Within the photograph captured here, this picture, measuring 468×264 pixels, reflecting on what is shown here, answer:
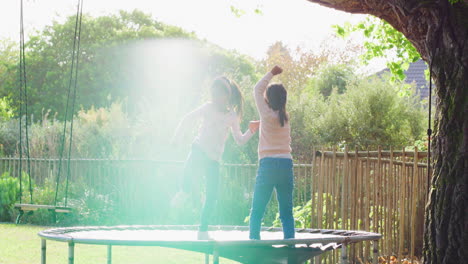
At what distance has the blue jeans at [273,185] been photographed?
18.3 ft

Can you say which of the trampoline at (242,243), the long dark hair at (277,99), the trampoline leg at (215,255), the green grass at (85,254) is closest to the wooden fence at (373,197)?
the trampoline at (242,243)

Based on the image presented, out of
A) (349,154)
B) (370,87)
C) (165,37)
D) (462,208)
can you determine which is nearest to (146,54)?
(165,37)

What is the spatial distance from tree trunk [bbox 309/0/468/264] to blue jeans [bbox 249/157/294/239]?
1199 millimetres

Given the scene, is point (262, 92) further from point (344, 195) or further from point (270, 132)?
point (344, 195)

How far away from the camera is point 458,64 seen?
18.6ft

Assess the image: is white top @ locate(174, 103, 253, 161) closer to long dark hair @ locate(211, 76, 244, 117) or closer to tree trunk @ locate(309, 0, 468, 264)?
long dark hair @ locate(211, 76, 244, 117)

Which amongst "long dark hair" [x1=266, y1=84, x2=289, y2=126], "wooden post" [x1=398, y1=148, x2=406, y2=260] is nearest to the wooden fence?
"wooden post" [x1=398, y1=148, x2=406, y2=260]

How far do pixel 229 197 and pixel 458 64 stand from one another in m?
7.85

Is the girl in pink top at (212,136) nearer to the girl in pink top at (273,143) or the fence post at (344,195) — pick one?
the girl in pink top at (273,143)

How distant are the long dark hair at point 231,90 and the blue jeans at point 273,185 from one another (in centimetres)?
70

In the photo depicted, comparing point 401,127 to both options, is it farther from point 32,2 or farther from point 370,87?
point 32,2

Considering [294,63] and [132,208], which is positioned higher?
[294,63]

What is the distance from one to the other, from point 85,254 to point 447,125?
6.14m

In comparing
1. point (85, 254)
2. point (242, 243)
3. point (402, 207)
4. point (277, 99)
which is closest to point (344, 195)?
point (402, 207)
